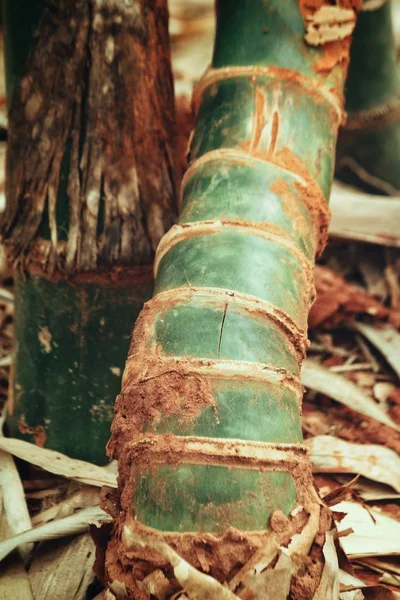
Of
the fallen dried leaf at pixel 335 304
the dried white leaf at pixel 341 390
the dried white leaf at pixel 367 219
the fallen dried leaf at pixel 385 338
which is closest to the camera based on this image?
the dried white leaf at pixel 341 390

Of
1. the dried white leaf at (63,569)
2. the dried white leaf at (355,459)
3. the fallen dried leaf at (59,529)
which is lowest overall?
the dried white leaf at (355,459)

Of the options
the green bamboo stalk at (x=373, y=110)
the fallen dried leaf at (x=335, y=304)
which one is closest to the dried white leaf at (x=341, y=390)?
Result: the fallen dried leaf at (x=335, y=304)

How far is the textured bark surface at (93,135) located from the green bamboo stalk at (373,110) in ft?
4.33

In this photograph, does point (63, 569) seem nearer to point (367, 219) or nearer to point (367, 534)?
point (367, 534)

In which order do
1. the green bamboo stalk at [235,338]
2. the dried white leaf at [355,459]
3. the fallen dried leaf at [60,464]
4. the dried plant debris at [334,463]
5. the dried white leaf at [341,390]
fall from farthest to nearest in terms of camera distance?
the dried white leaf at [341,390] → the dried white leaf at [355,459] → the fallen dried leaf at [60,464] → the dried plant debris at [334,463] → the green bamboo stalk at [235,338]

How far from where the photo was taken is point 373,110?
2.58m

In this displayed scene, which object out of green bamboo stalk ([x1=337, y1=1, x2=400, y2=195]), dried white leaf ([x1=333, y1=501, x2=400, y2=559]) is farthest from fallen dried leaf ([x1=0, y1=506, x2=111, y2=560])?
green bamboo stalk ([x1=337, y1=1, x2=400, y2=195])

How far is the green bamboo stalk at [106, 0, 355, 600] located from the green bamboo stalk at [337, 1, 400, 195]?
1.31 metres

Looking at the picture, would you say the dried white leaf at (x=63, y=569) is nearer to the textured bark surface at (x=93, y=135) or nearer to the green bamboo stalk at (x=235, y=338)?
the green bamboo stalk at (x=235, y=338)

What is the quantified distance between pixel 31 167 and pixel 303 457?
814mm

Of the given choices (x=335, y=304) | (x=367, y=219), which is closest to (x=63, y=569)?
(x=335, y=304)

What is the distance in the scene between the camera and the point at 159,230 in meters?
1.40

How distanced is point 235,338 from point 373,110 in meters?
1.91

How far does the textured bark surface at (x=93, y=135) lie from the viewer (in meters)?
1.33
